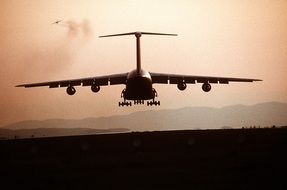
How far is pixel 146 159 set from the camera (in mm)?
11227

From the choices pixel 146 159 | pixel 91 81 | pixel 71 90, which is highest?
pixel 91 81

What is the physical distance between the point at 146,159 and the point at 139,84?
345 inches

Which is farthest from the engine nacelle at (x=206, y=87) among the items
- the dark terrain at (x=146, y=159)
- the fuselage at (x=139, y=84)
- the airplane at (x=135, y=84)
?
the dark terrain at (x=146, y=159)

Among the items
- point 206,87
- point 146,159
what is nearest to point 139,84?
point 206,87

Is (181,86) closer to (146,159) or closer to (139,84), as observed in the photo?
(139,84)

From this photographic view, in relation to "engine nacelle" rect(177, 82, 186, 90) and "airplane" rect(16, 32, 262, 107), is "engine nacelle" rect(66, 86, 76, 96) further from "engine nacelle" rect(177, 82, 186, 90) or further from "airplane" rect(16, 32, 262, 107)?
"engine nacelle" rect(177, 82, 186, 90)

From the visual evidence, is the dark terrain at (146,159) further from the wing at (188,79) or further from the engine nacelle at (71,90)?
the wing at (188,79)

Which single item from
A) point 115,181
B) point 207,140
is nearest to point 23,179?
point 115,181

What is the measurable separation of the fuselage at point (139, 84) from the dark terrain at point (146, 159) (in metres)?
8.41

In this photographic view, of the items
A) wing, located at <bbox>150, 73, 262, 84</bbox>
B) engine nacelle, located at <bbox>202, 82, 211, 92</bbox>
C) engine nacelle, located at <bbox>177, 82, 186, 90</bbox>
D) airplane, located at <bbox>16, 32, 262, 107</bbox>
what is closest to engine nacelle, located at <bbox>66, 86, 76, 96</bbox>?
airplane, located at <bbox>16, 32, 262, 107</bbox>

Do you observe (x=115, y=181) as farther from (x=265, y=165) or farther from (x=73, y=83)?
(x=73, y=83)

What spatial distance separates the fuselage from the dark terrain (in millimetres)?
8410

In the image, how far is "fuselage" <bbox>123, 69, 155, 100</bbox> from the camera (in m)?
19.6

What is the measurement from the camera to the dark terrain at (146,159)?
10.7m
